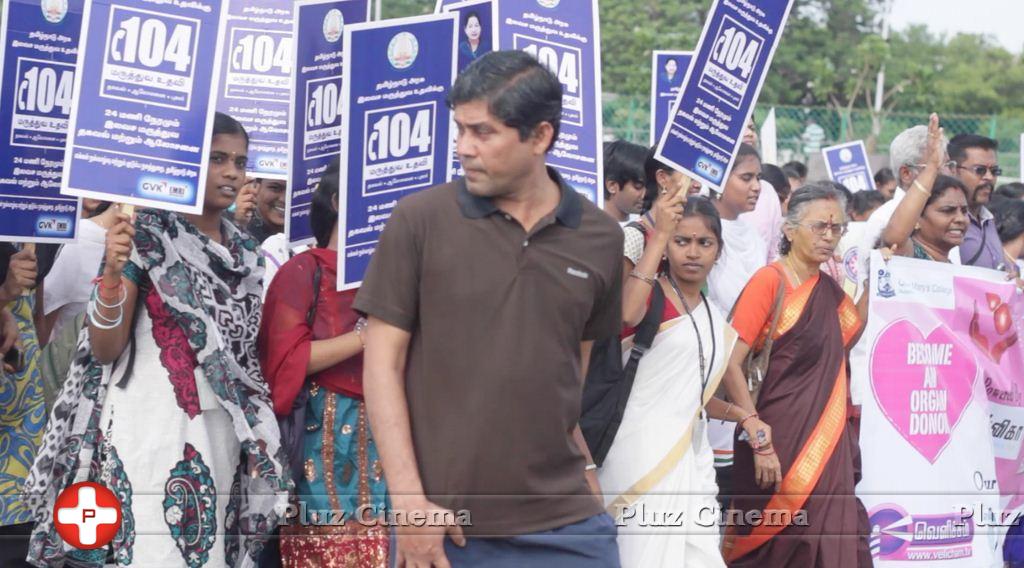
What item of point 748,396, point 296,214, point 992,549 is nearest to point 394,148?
point 296,214

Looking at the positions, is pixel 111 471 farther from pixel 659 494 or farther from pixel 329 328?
pixel 659 494

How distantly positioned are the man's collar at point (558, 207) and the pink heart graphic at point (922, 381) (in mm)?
3014

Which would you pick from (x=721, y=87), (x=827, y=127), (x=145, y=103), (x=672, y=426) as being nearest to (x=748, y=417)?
(x=672, y=426)

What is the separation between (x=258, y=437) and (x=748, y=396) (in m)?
2.10

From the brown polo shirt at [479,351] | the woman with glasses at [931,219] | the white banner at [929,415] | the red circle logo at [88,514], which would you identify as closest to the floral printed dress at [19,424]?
the red circle logo at [88,514]

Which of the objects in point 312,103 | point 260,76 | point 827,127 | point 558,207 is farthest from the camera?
point 827,127

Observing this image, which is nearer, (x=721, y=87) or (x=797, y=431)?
(x=721, y=87)

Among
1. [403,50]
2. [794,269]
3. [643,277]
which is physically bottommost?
[643,277]

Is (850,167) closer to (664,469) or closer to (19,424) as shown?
(664,469)

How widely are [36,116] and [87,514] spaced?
1415mm

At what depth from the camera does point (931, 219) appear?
6.76 metres

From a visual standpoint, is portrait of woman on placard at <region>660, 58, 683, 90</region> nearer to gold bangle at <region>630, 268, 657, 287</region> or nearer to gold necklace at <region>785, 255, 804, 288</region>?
gold necklace at <region>785, 255, 804, 288</region>

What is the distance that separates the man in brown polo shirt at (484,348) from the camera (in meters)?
3.42

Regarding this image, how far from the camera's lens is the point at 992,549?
6.59 m
